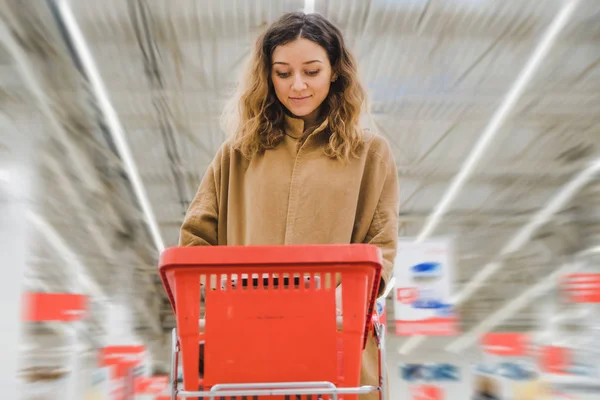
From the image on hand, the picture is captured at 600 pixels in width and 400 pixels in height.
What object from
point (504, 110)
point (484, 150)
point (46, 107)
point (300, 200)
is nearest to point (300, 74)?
point (300, 200)

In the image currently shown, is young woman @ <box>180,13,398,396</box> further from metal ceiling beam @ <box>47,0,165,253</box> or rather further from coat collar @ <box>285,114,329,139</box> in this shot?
metal ceiling beam @ <box>47,0,165,253</box>

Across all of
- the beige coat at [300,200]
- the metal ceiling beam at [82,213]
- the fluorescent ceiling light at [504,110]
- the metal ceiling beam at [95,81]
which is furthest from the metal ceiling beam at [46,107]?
the fluorescent ceiling light at [504,110]

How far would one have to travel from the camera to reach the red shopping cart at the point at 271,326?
1.10 m

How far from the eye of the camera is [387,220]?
1.56 m

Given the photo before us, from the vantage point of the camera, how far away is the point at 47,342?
1020 centimetres

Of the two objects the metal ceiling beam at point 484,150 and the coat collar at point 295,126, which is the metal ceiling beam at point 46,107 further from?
Answer: the metal ceiling beam at point 484,150

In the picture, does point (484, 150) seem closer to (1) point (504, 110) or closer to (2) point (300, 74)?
(1) point (504, 110)

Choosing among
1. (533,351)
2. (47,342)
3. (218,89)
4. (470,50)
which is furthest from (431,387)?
(47,342)

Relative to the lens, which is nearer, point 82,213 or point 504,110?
point 504,110

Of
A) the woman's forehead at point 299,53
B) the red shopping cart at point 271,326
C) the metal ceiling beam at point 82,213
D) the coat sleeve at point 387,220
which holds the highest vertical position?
the metal ceiling beam at point 82,213

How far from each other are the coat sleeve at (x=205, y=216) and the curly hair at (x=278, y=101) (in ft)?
0.39

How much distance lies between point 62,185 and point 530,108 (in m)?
6.29

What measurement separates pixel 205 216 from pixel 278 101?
40 cm

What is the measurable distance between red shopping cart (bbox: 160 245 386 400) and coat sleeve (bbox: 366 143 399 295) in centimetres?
33
